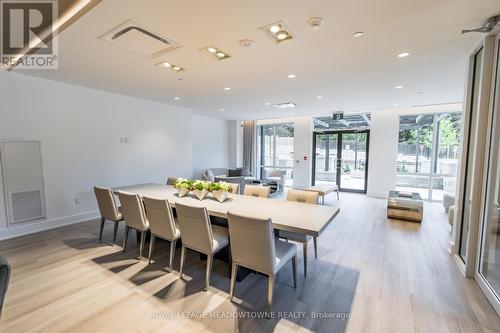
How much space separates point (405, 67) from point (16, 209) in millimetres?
6427

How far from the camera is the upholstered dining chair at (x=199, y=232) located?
7.26ft

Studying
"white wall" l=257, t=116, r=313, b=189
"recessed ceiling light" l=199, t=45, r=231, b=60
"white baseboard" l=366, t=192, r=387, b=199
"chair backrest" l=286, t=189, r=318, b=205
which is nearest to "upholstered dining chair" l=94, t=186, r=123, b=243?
"recessed ceiling light" l=199, t=45, r=231, b=60

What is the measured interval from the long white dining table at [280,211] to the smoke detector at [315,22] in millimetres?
1839

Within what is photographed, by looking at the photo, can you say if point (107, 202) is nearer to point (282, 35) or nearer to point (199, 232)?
point (199, 232)

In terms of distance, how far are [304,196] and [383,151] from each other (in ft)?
17.0

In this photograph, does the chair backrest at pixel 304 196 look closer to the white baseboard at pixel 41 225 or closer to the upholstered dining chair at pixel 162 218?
the upholstered dining chair at pixel 162 218

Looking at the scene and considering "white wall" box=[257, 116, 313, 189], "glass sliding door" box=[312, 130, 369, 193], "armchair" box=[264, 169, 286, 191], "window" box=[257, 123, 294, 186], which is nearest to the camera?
"glass sliding door" box=[312, 130, 369, 193]

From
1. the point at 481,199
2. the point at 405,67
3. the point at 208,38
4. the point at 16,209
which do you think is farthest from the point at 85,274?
the point at 405,67

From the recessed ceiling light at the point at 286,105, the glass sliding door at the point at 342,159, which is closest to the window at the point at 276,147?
the glass sliding door at the point at 342,159

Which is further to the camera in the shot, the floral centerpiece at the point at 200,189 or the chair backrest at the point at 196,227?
the floral centerpiece at the point at 200,189

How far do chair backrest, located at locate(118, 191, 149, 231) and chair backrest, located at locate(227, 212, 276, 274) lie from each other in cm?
141

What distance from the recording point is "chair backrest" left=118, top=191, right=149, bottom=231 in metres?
2.83

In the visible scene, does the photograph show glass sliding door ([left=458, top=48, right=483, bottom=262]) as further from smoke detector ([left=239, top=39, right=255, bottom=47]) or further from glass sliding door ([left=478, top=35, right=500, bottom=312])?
smoke detector ([left=239, top=39, right=255, bottom=47])

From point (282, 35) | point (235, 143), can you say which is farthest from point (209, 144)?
point (282, 35)
